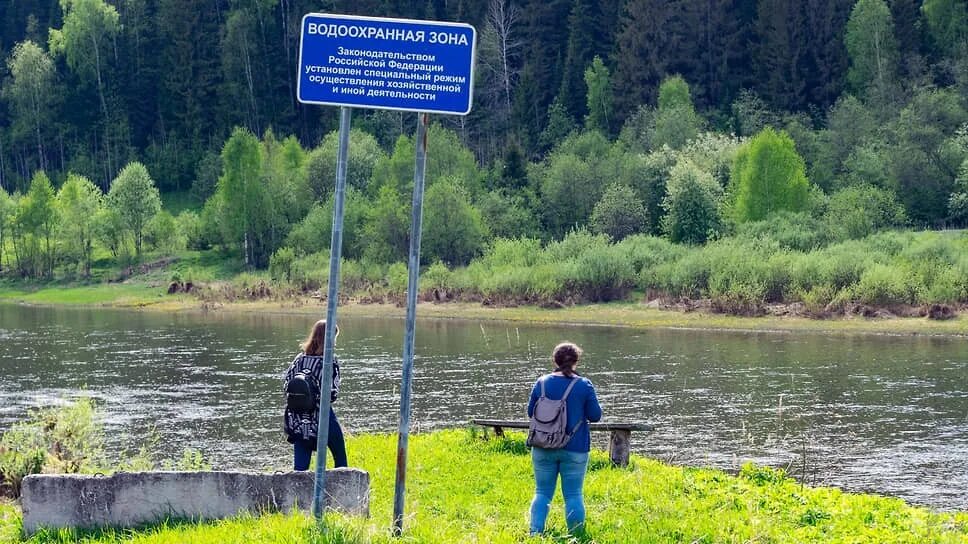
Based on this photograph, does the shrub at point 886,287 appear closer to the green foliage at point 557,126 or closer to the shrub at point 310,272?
the shrub at point 310,272

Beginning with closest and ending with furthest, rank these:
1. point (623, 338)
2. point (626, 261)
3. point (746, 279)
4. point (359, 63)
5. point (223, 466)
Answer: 1. point (359, 63)
2. point (223, 466)
3. point (623, 338)
4. point (746, 279)
5. point (626, 261)

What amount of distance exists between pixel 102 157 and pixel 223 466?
14648 cm

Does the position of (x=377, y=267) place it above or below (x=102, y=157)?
below

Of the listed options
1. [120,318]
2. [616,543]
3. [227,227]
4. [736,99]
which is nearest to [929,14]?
[736,99]

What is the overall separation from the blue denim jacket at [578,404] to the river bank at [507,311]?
50.2 m

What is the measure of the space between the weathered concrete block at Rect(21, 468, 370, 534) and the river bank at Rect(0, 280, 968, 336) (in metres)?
52.0

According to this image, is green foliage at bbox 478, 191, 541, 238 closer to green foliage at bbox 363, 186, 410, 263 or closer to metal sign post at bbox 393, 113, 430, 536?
green foliage at bbox 363, 186, 410, 263

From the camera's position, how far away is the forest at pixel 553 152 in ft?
262

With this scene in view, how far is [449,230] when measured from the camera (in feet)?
308

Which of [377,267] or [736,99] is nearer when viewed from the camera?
Result: [377,267]

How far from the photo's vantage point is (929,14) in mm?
120812

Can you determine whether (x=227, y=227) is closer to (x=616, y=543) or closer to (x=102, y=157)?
(x=102, y=157)

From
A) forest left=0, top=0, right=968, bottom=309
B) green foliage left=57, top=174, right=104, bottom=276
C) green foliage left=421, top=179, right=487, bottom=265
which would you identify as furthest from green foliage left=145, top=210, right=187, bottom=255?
green foliage left=421, top=179, right=487, bottom=265

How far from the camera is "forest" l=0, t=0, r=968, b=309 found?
79.9m
